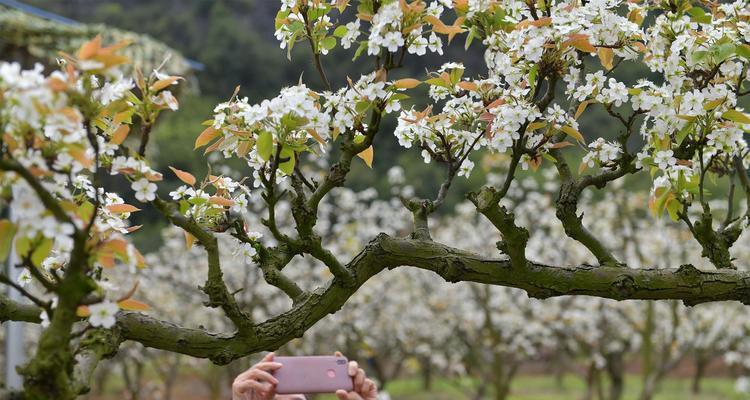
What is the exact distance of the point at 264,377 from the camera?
212 centimetres

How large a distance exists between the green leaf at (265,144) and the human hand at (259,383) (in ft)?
2.09

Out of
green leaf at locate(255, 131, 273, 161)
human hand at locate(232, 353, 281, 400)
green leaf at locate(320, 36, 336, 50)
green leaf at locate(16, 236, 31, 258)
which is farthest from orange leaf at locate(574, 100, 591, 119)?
green leaf at locate(16, 236, 31, 258)

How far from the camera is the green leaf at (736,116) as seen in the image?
199 cm

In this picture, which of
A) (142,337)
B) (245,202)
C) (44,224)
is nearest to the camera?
(44,224)

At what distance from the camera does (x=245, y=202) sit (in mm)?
1951

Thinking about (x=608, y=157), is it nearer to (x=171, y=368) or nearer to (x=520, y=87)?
(x=520, y=87)

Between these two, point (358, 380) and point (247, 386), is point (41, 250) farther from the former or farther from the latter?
point (358, 380)

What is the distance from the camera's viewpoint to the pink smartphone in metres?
2.13

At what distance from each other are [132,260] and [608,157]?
44.7 inches

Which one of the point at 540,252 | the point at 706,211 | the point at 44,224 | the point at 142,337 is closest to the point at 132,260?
the point at 44,224

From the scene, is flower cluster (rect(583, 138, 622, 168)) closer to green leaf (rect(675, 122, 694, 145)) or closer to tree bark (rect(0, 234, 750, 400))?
green leaf (rect(675, 122, 694, 145))

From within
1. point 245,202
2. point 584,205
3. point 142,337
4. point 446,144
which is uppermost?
point 584,205

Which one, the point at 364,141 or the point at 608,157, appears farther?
the point at 608,157

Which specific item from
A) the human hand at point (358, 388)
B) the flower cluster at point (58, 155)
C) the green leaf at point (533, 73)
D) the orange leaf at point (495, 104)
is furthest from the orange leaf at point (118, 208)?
the green leaf at point (533, 73)
